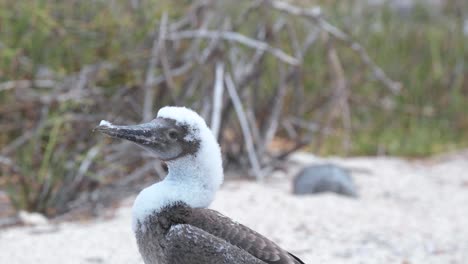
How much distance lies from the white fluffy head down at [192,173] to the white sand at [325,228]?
1.34 metres

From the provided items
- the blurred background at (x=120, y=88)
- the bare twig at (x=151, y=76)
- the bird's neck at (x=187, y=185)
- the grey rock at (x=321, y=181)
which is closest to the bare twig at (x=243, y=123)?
the blurred background at (x=120, y=88)

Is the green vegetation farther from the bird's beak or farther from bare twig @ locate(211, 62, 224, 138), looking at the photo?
the bird's beak

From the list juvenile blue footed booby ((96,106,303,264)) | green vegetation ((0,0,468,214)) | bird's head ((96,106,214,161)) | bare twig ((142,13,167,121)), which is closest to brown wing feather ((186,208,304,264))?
juvenile blue footed booby ((96,106,303,264))

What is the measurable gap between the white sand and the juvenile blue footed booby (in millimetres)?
1349

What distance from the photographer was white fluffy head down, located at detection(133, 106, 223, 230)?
3012mm

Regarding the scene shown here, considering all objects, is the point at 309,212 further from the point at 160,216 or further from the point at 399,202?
the point at 160,216

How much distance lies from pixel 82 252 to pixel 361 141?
4000 mm

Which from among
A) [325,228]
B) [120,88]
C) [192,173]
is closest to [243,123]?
[120,88]

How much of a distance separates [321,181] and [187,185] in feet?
9.11

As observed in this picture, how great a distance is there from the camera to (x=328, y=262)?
14.1ft

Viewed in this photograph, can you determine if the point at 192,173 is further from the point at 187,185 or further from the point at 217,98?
the point at 217,98

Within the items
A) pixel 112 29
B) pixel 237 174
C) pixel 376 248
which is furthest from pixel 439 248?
pixel 112 29

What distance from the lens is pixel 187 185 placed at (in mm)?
3047

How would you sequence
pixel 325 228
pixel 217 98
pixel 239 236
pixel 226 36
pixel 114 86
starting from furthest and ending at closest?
pixel 114 86
pixel 226 36
pixel 217 98
pixel 325 228
pixel 239 236
